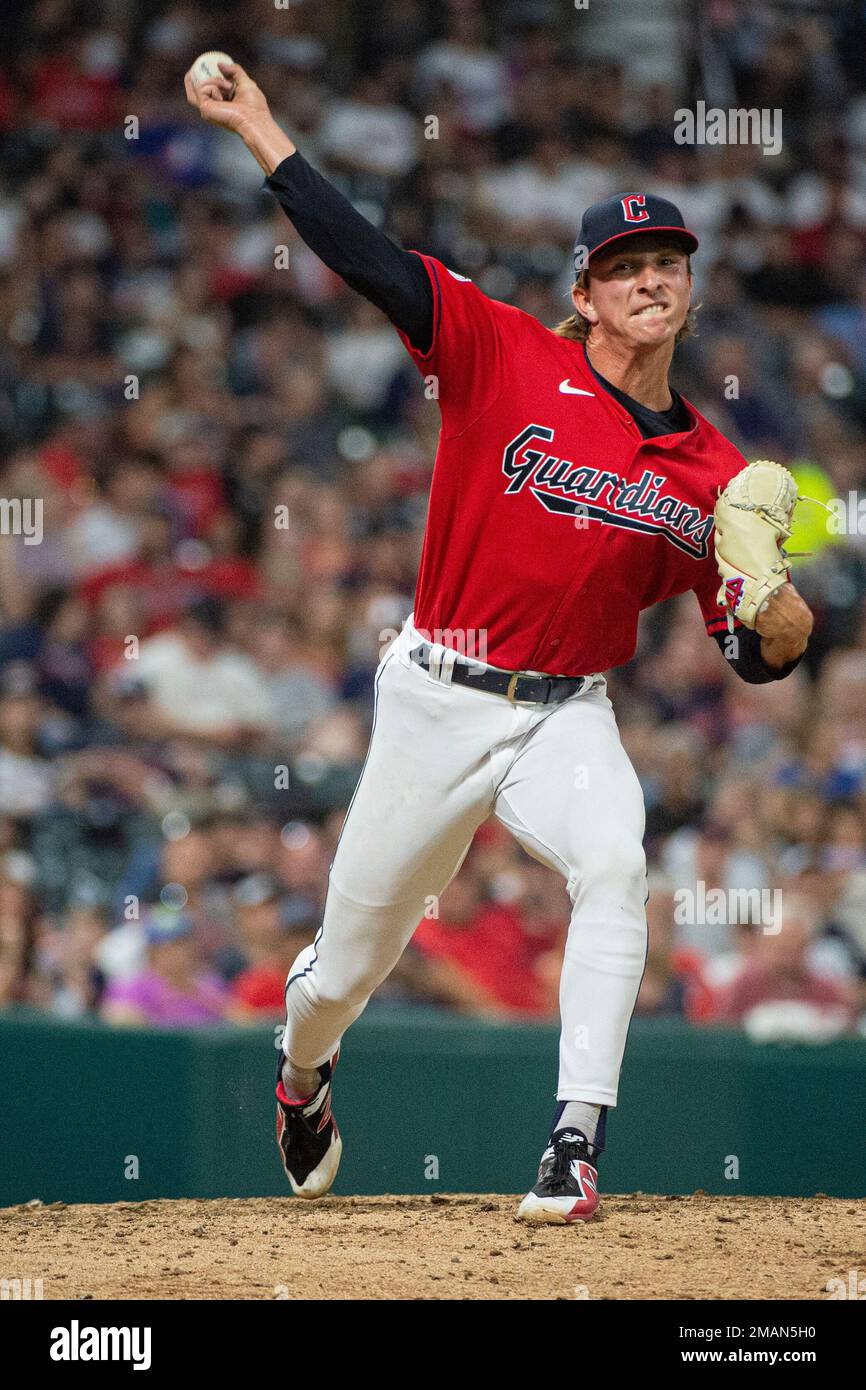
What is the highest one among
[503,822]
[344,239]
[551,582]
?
[344,239]

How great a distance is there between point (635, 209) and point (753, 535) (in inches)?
28.0

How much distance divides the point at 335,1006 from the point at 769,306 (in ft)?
20.3

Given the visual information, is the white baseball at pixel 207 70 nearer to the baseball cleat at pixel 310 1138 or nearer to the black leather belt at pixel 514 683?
the black leather belt at pixel 514 683

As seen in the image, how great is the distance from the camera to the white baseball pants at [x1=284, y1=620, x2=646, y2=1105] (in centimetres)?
338

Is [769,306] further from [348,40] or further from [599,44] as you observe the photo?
[348,40]

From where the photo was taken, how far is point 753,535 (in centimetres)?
353

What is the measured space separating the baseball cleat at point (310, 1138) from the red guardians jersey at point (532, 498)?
1.21 m

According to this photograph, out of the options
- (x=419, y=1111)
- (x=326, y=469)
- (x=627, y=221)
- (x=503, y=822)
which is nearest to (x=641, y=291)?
(x=627, y=221)

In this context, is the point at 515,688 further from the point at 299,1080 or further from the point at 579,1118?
the point at 299,1080

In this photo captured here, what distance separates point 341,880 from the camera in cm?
371

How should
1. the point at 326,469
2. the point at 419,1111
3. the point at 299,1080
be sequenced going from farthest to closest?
1. the point at 326,469
2. the point at 419,1111
3. the point at 299,1080

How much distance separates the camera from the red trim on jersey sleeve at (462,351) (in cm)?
349

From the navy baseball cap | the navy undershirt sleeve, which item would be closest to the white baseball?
the navy undershirt sleeve

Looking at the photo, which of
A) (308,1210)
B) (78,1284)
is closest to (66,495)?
(308,1210)
